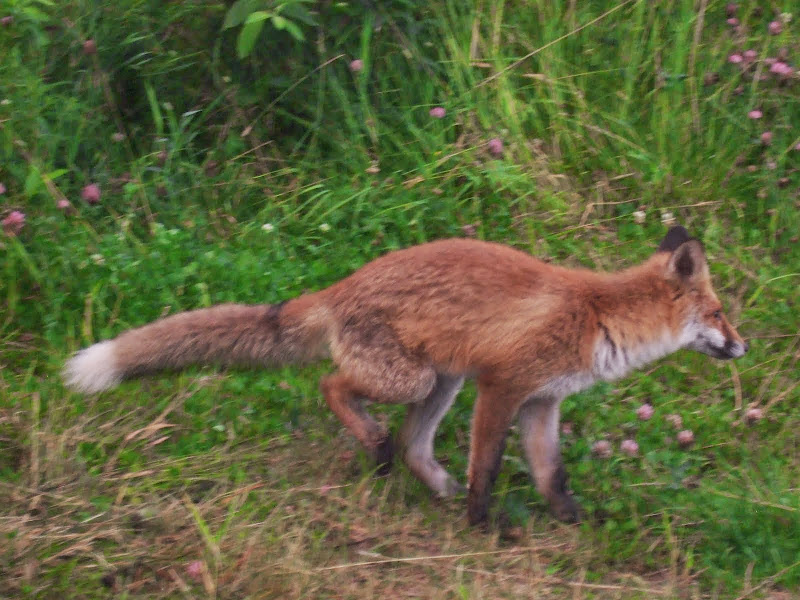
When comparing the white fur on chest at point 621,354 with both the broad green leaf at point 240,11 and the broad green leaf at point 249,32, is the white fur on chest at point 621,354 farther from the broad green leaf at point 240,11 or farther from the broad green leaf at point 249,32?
the broad green leaf at point 240,11

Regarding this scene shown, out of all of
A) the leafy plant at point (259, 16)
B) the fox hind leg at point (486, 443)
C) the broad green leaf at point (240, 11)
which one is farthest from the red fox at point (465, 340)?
the broad green leaf at point (240, 11)

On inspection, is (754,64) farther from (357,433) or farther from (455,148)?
(357,433)

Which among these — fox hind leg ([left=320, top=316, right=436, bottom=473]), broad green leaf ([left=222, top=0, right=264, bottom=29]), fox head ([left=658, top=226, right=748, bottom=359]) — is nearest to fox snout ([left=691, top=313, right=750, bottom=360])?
fox head ([left=658, top=226, right=748, bottom=359])

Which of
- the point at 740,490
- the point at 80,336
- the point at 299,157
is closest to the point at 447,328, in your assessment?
the point at 740,490

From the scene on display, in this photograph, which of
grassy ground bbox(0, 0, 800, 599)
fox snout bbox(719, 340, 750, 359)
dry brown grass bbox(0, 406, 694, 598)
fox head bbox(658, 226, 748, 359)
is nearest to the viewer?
dry brown grass bbox(0, 406, 694, 598)

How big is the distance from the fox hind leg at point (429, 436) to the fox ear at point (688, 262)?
1.08 metres

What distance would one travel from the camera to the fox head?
15.6 feet

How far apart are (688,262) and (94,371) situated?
2.67 meters

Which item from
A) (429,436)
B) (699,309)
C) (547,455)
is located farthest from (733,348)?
(429,436)

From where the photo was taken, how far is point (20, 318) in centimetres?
524

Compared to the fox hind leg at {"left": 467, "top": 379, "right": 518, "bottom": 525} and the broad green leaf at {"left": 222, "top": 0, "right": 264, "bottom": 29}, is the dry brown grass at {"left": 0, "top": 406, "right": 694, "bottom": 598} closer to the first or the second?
the fox hind leg at {"left": 467, "top": 379, "right": 518, "bottom": 525}

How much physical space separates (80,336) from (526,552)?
240 cm

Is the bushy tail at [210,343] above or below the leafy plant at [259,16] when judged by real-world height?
below

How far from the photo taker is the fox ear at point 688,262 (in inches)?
184
